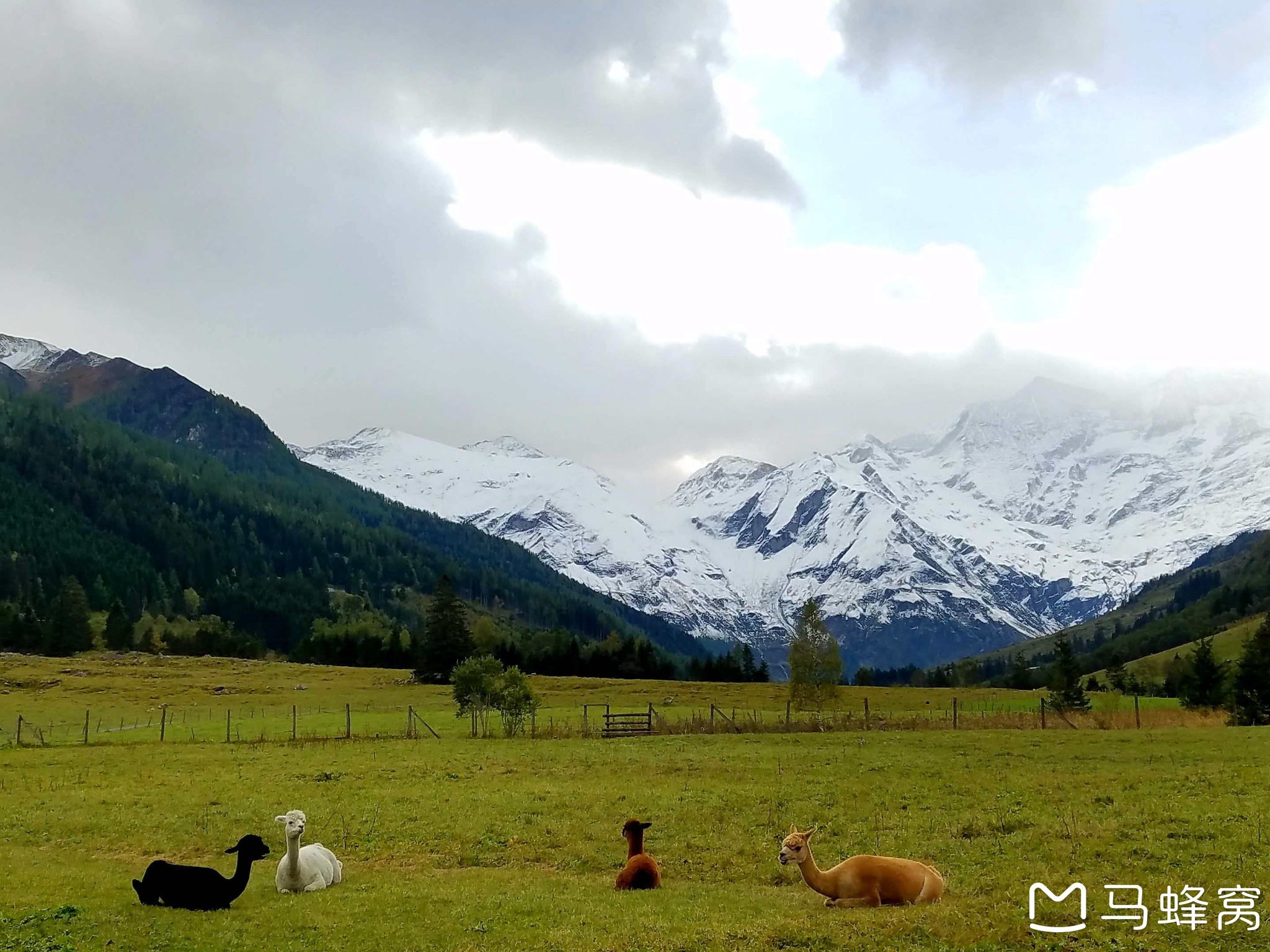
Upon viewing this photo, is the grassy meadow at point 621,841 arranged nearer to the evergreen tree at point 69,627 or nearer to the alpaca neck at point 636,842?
the alpaca neck at point 636,842

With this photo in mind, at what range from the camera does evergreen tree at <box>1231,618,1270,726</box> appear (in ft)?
182

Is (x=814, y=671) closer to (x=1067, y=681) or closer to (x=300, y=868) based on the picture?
(x=1067, y=681)

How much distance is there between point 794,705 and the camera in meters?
77.3

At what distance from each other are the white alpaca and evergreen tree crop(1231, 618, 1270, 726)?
5704 centimetres

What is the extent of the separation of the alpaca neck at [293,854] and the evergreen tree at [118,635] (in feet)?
453

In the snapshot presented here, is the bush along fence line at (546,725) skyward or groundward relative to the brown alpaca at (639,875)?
groundward

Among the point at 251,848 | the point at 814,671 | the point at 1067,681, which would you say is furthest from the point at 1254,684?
the point at 251,848

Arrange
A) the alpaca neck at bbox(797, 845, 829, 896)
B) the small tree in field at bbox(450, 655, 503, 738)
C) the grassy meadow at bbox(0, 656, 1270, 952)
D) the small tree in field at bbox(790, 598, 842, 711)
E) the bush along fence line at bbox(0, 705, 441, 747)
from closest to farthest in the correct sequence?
A: the grassy meadow at bbox(0, 656, 1270, 952) < the alpaca neck at bbox(797, 845, 829, 896) < the bush along fence line at bbox(0, 705, 441, 747) < the small tree in field at bbox(450, 655, 503, 738) < the small tree in field at bbox(790, 598, 842, 711)

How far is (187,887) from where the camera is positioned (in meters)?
16.8

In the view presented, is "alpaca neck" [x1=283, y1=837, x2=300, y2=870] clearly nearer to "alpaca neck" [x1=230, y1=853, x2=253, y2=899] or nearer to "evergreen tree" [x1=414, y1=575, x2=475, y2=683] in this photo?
"alpaca neck" [x1=230, y1=853, x2=253, y2=899]

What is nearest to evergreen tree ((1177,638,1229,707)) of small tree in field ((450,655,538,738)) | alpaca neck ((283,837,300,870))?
small tree in field ((450,655,538,738))

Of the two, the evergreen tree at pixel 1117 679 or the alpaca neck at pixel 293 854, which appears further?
the evergreen tree at pixel 1117 679

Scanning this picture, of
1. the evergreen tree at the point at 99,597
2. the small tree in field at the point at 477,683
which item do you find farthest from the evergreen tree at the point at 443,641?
the evergreen tree at the point at 99,597

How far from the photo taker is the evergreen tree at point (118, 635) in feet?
455
